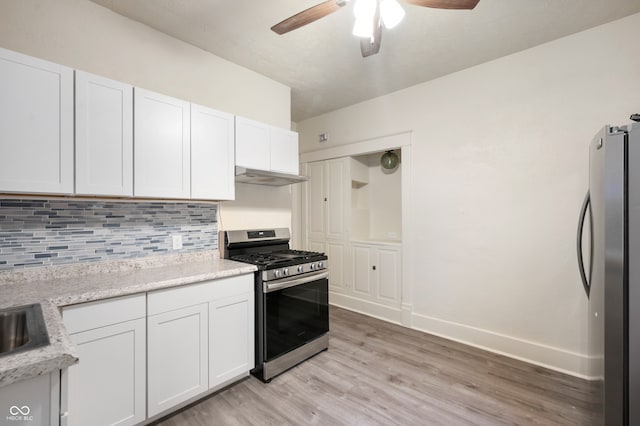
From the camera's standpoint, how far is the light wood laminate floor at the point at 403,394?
1.82 m

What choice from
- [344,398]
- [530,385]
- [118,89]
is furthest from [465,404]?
[118,89]

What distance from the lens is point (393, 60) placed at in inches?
107

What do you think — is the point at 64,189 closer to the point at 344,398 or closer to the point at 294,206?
the point at 344,398

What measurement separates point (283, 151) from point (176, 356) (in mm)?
1925

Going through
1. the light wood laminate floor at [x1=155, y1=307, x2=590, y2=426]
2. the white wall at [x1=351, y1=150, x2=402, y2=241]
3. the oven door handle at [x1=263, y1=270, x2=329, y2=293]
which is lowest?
the light wood laminate floor at [x1=155, y1=307, x2=590, y2=426]

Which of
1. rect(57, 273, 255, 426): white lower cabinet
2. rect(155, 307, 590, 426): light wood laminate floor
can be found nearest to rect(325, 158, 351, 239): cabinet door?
rect(155, 307, 590, 426): light wood laminate floor

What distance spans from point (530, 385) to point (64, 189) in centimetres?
337

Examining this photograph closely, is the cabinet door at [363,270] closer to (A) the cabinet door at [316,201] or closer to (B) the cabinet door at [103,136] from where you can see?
(A) the cabinet door at [316,201]

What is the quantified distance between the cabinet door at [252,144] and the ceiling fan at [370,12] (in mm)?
945

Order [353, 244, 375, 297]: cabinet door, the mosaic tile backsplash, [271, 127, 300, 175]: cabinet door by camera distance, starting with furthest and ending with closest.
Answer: [353, 244, 375, 297]: cabinet door, [271, 127, 300, 175]: cabinet door, the mosaic tile backsplash

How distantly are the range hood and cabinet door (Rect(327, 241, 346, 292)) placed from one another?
1424 millimetres

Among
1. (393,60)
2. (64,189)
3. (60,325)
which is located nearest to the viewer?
(60,325)

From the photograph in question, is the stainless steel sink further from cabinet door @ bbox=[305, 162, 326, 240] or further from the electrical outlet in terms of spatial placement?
cabinet door @ bbox=[305, 162, 326, 240]

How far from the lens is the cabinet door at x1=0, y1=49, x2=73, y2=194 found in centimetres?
145
